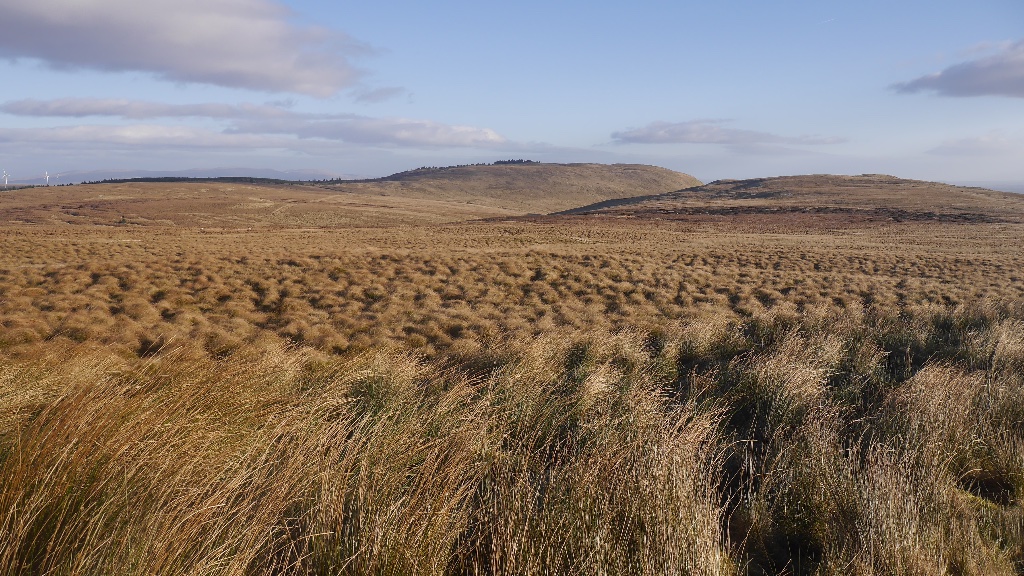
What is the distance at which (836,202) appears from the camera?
2446 inches

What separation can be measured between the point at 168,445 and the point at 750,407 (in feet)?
17.5

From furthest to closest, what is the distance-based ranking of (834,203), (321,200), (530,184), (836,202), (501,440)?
(530,184) → (321,200) → (836,202) → (834,203) → (501,440)

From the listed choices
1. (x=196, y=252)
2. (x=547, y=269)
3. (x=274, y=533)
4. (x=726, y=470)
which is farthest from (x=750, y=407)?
(x=196, y=252)

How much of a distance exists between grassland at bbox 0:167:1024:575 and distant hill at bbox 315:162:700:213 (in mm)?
94581

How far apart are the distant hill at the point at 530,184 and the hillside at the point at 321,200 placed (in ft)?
0.86

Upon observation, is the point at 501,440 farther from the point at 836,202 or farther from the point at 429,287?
the point at 836,202

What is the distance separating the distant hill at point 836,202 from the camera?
4934 centimetres

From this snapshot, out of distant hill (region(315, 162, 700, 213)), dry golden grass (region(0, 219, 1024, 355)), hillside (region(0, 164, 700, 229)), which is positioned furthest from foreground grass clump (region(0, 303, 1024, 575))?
distant hill (region(315, 162, 700, 213))

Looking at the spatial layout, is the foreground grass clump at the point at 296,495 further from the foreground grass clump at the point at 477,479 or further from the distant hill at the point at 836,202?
the distant hill at the point at 836,202

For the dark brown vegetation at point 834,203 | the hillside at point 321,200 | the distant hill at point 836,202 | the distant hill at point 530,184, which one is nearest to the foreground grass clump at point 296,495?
the hillside at point 321,200

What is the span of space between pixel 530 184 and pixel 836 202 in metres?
86.1

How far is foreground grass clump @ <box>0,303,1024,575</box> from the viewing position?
2.35m

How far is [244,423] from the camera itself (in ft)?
11.6

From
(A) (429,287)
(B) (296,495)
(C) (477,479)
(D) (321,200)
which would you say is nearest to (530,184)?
(D) (321,200)
